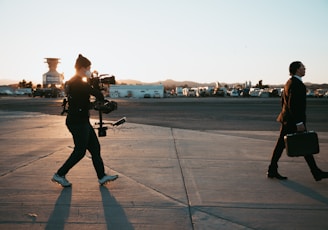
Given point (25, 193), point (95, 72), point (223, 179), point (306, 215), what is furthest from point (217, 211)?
point (95, 72)

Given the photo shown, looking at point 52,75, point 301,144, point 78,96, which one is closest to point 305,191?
point 301,144

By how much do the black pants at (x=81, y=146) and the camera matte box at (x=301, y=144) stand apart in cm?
281

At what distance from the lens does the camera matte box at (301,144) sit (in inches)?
192

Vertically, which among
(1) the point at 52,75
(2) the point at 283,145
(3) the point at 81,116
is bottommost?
(2) the point at 283,145

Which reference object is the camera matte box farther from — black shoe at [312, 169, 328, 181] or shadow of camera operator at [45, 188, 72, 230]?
shadow of camera operator at [45, 188, 72, 230]

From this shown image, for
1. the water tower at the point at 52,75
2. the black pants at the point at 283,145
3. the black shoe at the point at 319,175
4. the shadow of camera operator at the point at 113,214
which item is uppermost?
the water tower at the point at 52,75

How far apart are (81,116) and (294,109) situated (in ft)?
10.2

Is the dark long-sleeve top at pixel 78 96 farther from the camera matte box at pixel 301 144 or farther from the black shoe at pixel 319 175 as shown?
the black shoe at pixel 319 175

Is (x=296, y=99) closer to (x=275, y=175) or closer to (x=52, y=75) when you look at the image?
(x=275, y=175)

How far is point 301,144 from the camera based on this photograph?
4.90 meters

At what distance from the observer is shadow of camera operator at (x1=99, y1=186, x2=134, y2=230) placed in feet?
11.2

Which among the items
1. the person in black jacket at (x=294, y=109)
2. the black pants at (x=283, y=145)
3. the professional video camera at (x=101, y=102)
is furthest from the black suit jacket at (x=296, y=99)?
the professional video camera at (x=101, y=102)

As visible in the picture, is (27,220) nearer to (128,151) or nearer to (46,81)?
(128,151)

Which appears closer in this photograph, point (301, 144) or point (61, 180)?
point (61, 180)
